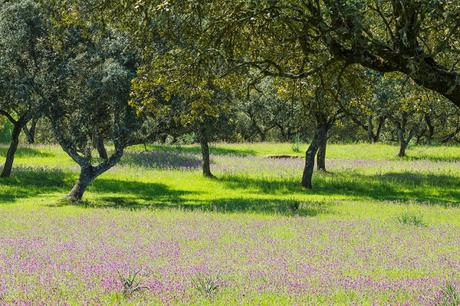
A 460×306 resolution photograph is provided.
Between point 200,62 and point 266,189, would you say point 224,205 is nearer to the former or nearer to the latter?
point 266,189

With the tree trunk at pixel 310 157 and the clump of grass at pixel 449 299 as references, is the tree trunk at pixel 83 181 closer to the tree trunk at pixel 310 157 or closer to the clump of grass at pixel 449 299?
the tree trunk at pixel 310 157

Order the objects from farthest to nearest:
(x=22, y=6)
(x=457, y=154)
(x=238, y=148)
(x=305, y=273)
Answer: (x=238, y=148) → (x=457, y=154) → (x=22, y=6) → (x=305, y=273)

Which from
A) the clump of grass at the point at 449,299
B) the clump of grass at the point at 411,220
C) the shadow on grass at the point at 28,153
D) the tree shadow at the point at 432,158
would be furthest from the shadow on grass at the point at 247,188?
the clump of grass at the point at 449,299

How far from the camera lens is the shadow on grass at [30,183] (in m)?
34.5

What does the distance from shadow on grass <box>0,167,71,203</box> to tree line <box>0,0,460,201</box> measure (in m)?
1.39

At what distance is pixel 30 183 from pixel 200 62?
3008cm

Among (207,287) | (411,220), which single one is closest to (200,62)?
(207,287)

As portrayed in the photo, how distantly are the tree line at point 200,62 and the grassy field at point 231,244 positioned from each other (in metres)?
2.96

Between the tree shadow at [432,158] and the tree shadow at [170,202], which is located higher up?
the tree shadow at [432,158]

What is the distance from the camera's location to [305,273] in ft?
33.4

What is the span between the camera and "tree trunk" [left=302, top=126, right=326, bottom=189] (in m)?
36.2

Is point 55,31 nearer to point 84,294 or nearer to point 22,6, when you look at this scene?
point 22,6

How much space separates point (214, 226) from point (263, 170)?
27090 mm

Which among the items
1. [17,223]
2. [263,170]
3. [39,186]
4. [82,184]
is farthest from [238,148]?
[17,223]
